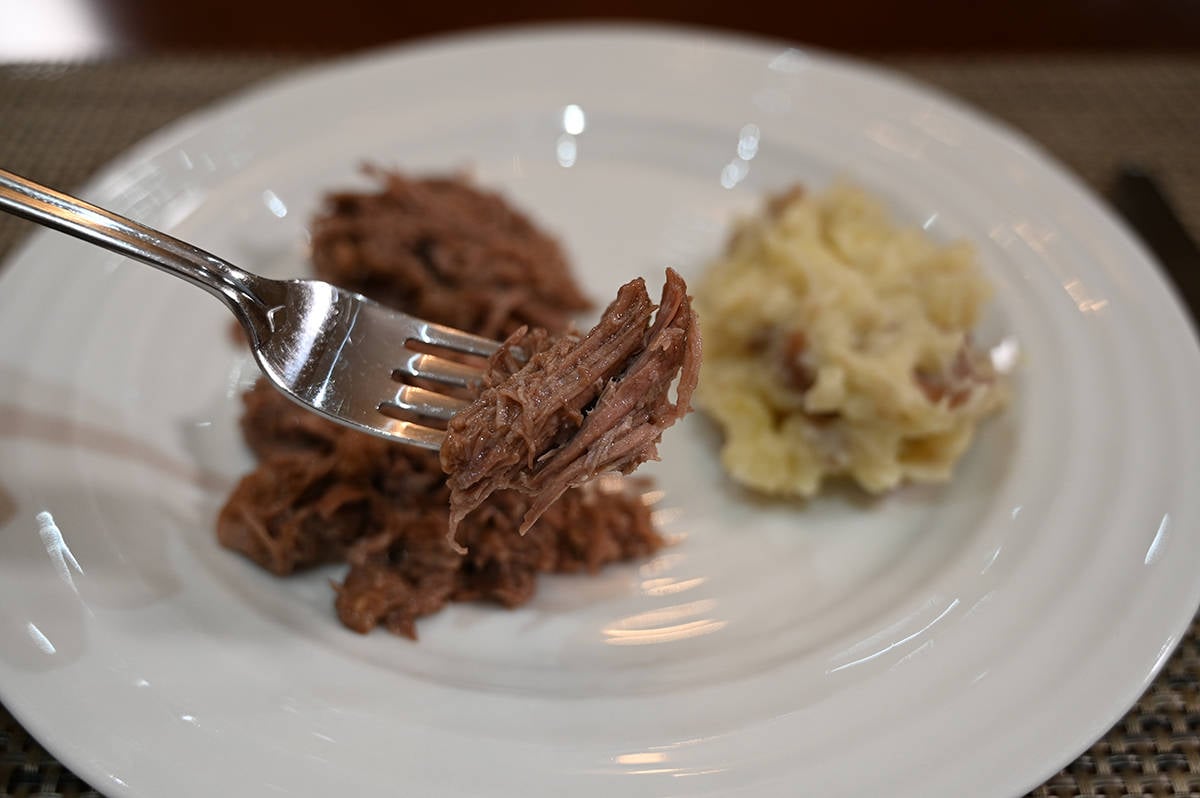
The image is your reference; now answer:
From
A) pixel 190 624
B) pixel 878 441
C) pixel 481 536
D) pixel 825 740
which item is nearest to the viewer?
pixel 825 740

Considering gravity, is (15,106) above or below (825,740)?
above

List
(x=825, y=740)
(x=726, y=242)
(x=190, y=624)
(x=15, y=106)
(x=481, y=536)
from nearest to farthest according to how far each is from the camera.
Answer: (x=825, y=740)
(x=190, y=624)
(x=481, y=536)
(x=726, y=242)
(x=15, y=106)

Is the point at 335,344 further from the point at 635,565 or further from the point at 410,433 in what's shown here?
the point at 635,565

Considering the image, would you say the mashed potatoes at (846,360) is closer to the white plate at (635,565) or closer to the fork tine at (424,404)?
the white plate at (635,565)

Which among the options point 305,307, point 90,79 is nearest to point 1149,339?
A: point 305,307

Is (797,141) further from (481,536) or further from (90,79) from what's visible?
(90,79)

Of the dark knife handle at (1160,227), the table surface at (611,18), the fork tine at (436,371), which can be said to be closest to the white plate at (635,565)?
the dark knife handle at (1160,227)
